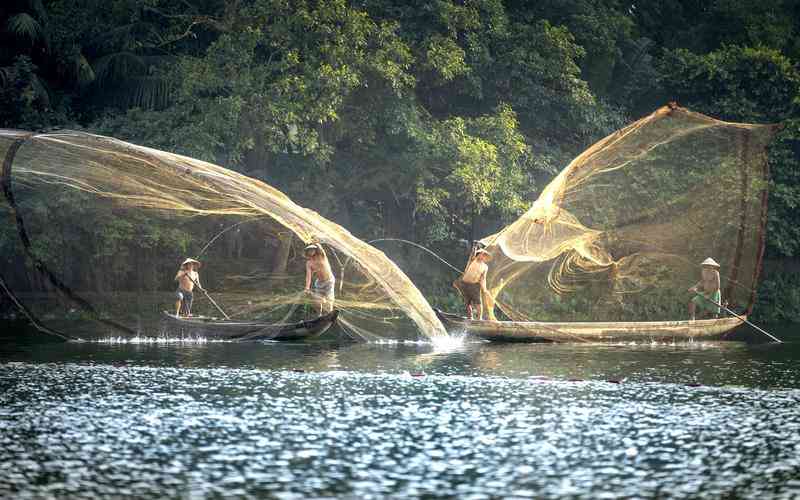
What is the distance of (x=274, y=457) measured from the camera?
10227 mm

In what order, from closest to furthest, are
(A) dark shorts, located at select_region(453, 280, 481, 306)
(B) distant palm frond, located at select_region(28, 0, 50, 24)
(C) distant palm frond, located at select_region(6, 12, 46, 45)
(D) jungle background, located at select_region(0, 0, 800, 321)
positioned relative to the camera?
1. (A) dark shorts, located at select_region(453, 280, 481, 306)
2. (D) jungle background, located at select_region(0, 0, 800, 321)
3. (C) distant palm frond, located at select_region(6, 12, 46, 45)
4. (B) distant palm frond, located at select_region(28, 0, 50, 24)

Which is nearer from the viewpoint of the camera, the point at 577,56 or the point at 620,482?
the point at 620,482

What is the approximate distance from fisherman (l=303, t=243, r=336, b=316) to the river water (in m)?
1.71

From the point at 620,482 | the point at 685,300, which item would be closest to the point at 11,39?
the point at 685,300

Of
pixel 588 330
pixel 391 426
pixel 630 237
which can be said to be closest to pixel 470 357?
pixel 588 330

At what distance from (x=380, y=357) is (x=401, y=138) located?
40.9 ft

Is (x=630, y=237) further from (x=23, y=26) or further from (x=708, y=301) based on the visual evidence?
(x=23, y=26)

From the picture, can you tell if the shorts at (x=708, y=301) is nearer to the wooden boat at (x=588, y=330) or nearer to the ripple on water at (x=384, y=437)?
the wooden boat at (x=588, y=330)

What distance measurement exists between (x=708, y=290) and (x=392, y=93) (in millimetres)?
10284

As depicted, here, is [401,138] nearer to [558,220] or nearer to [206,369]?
[558,220]

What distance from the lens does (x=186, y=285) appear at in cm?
2214

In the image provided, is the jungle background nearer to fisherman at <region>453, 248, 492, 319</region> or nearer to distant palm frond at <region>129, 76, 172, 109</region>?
distant palm frond at <region>129, 76, 172, 109</region>

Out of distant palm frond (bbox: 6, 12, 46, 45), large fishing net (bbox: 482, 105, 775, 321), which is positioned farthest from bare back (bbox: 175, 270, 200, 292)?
distant palm frond (bbox: 6, 12, 46, 45)

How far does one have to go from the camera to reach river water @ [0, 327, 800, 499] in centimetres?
933
